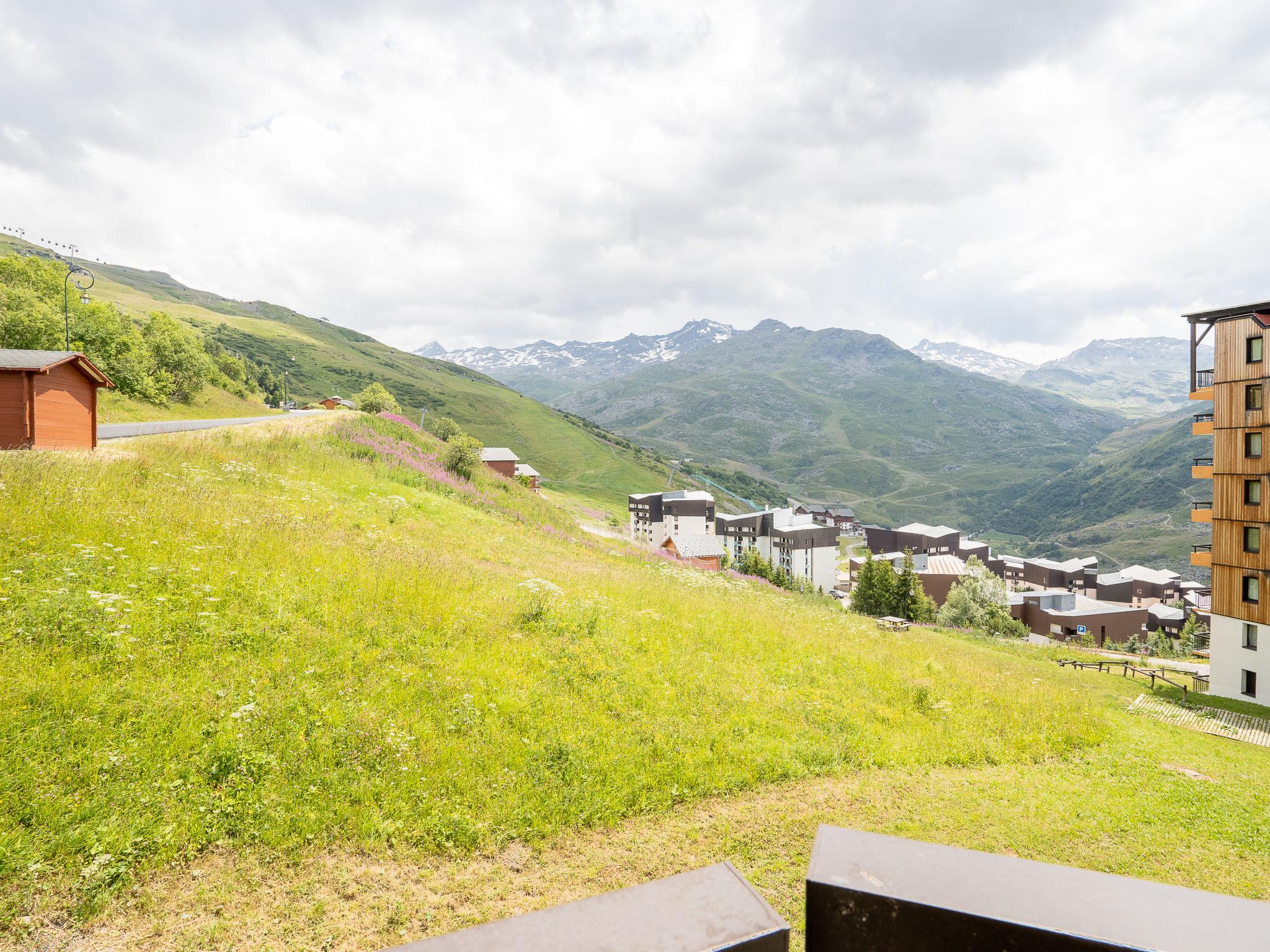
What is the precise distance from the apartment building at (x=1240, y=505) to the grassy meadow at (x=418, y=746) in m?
18.5

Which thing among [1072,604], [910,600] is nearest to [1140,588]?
[1072,604]

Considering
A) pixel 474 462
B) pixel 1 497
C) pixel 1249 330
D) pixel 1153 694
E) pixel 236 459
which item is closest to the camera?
pixel 1 497

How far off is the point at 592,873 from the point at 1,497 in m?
14.5

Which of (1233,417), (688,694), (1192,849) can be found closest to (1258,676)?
(1233,417)

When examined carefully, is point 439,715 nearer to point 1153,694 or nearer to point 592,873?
point 592,873

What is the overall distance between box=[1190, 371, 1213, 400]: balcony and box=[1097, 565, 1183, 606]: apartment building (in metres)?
98.8

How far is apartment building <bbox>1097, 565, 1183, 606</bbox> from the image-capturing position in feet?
374

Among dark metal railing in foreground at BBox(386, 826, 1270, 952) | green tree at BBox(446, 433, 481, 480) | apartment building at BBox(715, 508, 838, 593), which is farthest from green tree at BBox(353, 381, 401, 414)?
dark metal railing in foreground at BBox(386, 826, 1270, 952)

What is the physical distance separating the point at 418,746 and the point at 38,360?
20.5 metres

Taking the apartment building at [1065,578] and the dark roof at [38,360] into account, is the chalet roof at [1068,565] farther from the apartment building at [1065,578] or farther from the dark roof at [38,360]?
the dark roof at [38,360]

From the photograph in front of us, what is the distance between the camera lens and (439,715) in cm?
956

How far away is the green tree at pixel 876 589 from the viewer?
199 feet

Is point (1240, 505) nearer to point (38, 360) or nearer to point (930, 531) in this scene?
point (38, 360)

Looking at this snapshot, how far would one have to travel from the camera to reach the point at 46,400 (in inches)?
744
